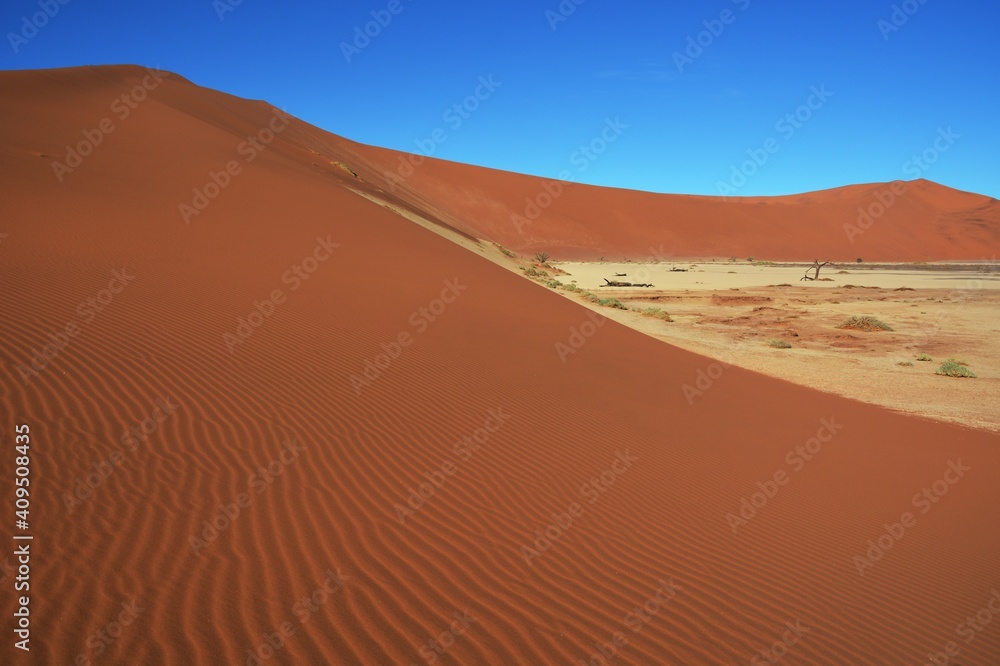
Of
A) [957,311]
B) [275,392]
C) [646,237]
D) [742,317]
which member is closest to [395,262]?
[275,392]

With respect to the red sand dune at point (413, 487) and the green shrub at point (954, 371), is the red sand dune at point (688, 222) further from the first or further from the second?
the red sand dune at point (413, 487)

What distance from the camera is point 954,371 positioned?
15.8 metres

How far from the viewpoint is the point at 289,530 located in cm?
423

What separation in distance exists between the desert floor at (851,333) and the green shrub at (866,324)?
Answer: 45 cm

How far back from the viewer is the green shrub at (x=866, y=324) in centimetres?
2312

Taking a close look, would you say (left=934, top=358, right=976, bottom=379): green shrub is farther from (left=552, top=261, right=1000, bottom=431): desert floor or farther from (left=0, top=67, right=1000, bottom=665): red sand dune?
(left=0, top=67, right=1000, bottom=665): red sand dune

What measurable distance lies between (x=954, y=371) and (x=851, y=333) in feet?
22.7

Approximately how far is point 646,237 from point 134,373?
9280cm

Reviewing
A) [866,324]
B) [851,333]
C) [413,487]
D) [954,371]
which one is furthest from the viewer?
[866,324]

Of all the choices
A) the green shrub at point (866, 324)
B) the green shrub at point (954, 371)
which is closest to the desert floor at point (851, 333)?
the green shrub at point (954, 371)

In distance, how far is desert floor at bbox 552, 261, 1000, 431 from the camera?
46.3 ft

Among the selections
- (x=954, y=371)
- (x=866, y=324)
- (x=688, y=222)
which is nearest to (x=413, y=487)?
(x=954, y=371)

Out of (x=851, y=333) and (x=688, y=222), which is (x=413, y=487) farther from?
(x=688, y=222)

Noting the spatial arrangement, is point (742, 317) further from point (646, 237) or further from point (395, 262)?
point (646, 237)
